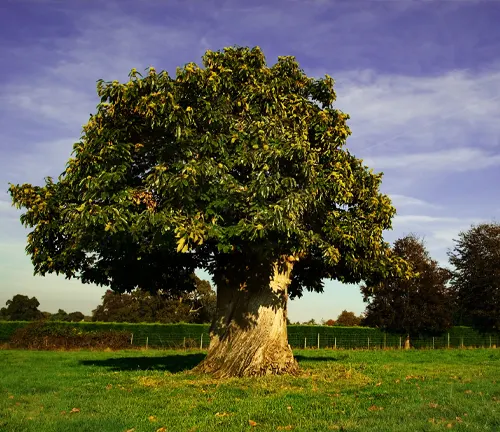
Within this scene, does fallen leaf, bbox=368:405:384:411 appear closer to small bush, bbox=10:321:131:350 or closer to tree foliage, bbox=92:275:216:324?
small bush, bbox=10:321:131:350

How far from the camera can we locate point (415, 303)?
51.7m

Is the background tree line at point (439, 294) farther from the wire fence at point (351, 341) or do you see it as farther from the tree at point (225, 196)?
the tree at point (225, 196)

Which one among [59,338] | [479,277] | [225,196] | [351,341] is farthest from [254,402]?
[479,277]


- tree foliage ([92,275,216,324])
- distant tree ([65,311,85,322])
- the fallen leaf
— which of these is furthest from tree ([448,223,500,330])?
distant tree ([65,311,85,322])

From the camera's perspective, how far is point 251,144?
55.3ft

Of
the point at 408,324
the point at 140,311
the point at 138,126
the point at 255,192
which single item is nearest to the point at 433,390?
the point at 255,192

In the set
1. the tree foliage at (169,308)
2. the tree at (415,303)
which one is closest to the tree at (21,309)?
the tree foliage at (169,308)

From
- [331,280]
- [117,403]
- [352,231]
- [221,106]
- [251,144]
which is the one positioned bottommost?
[117,403]

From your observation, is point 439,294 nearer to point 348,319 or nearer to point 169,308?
point 169,308

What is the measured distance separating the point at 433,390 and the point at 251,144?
9.11m

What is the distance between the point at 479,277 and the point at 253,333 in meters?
45.6

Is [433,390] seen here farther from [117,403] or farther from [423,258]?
[423,258]

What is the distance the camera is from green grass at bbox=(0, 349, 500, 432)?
9.98 meters

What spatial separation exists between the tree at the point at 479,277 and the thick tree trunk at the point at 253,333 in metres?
43.2
